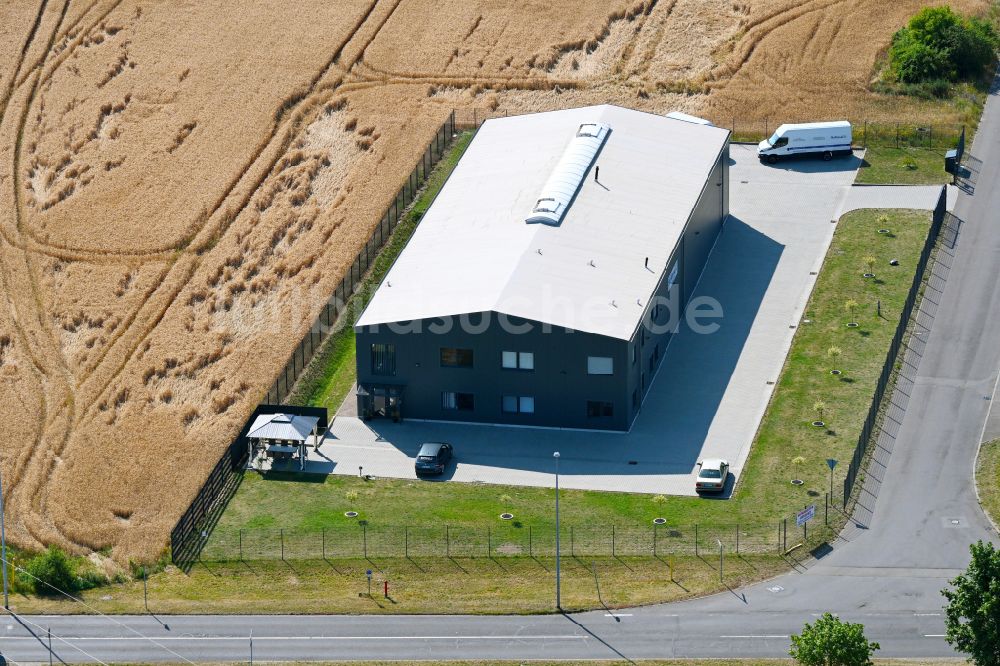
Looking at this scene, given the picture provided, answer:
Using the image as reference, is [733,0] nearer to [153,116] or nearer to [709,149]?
[709,149]

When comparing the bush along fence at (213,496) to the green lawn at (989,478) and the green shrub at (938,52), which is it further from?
the green shrub at (938,52)

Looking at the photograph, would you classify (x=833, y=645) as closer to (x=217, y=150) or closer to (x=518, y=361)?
(x=518, y=361)

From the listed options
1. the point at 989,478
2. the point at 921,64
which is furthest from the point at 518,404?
the point at 921,64

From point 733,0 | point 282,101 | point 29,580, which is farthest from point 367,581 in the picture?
point 733,0

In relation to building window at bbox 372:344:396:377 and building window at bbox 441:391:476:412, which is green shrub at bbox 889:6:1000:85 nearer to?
building window at bbox 441:391:476:412

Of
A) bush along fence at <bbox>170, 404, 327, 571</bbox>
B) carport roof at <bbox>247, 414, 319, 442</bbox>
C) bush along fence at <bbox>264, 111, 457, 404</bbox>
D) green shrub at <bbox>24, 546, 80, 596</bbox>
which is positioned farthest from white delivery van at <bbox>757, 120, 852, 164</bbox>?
green shrub at <bbox>24, 546, 80, 596</bbox>
